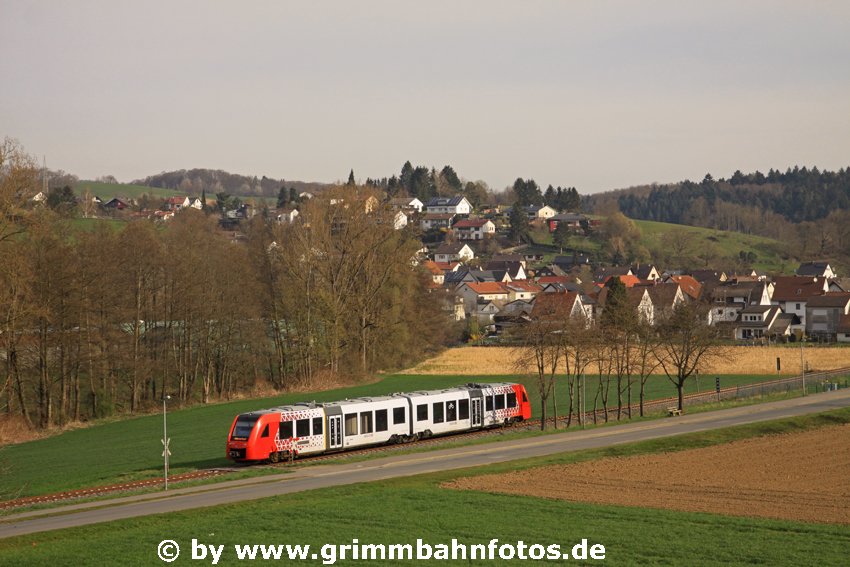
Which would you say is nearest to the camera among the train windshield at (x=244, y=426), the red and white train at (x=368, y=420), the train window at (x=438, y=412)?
the train windshield at (x=244, y=426)

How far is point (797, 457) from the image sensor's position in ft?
136

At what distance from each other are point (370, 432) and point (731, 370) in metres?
48.1

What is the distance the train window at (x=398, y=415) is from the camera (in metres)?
50.2

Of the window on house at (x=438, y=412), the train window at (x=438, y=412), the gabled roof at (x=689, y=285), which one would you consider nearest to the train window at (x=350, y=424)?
the window on house at (x=438, y=412)

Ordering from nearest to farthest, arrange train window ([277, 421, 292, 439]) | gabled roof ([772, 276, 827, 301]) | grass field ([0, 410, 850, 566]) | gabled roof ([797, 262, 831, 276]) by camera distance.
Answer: grass field ([0, 410, 850, 566]) < train window ([277, 421, 292, 439]) < gabled roof ([772, 276, 827, 301]) < gabled roof ([797, 262, 831, 276])

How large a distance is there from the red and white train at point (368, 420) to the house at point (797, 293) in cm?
8456

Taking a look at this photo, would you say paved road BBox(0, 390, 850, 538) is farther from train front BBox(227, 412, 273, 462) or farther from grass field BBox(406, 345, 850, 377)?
grass field BBox(406, 345, 850, 377)

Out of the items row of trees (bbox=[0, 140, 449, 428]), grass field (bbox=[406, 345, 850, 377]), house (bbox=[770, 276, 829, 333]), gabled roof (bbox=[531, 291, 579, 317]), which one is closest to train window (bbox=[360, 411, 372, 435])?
gabled roof (bbox=[531, 291, 579, 317])

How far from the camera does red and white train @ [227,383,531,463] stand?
4425cm

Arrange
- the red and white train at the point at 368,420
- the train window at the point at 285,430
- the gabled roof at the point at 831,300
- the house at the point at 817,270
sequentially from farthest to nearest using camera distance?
the house at the point at 817,270 < the gabled roof at the point at 831,300 < the train window at the point at 285,430 < the red and white train at the point at 368,420

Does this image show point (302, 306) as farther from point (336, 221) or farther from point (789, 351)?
point (789, 351)

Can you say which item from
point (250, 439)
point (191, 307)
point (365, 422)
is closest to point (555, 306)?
point (191, 307)

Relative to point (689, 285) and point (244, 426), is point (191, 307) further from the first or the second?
point (689, 285)

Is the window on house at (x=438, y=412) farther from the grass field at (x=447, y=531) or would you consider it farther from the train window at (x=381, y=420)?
the grass field at (x=447, y=531)
